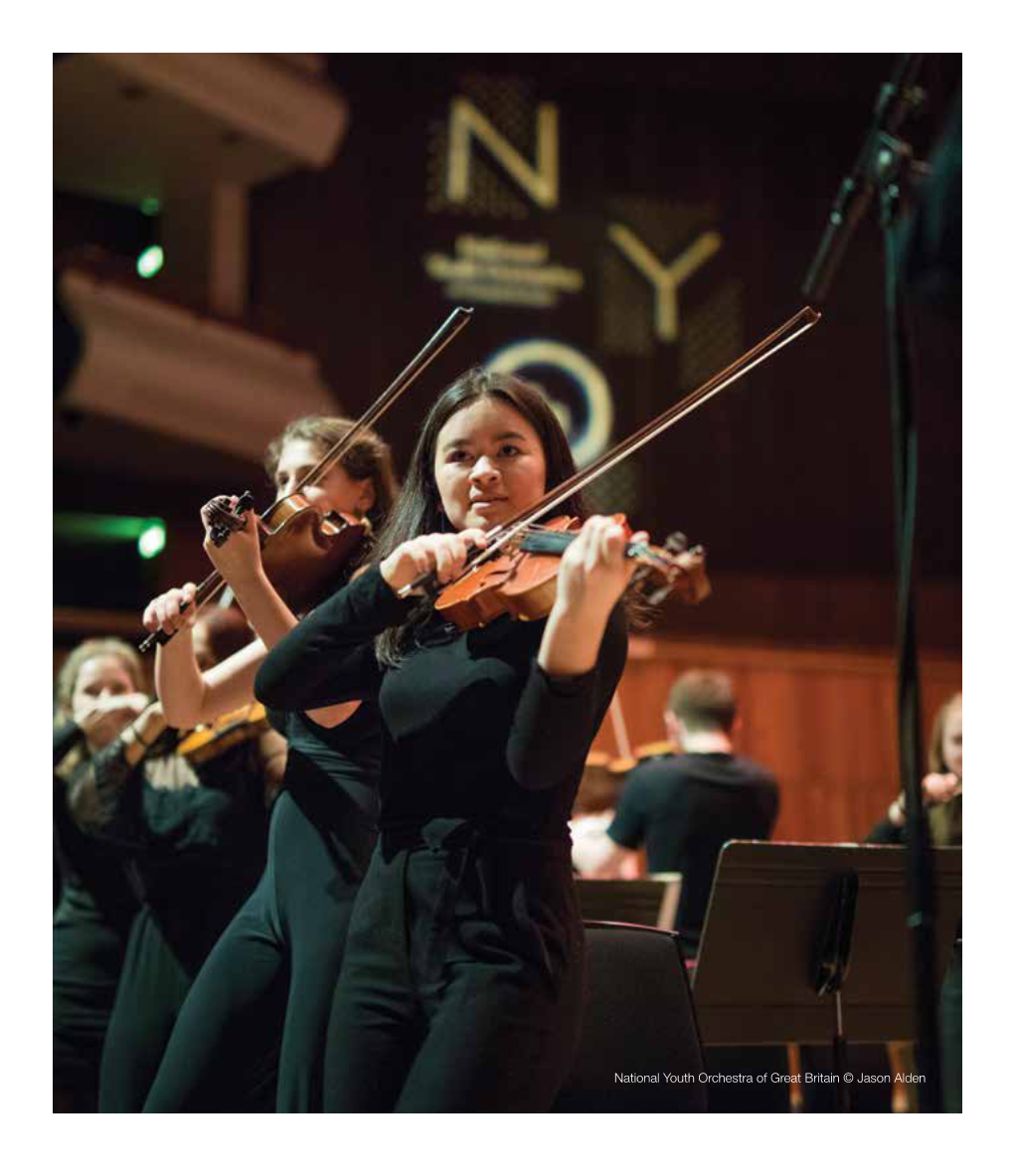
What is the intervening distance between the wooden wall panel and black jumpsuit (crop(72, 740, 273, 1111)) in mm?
4488

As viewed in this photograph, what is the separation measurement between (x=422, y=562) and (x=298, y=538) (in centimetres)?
66

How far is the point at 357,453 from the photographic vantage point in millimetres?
2662

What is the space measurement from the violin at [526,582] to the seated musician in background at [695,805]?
2205 millimetres

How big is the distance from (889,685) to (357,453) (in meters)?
5.75

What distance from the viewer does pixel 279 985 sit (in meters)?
2.24

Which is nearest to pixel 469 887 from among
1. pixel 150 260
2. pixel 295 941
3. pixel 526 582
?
pixel 526 582

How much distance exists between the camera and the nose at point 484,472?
207 centimetres

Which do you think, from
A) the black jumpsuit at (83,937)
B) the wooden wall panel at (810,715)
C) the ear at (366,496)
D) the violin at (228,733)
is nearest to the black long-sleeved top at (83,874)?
the black jumpsuit at (83,937)

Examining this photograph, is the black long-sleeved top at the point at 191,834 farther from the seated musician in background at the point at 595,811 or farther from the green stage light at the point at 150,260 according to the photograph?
the green stage light at the point at 150,260

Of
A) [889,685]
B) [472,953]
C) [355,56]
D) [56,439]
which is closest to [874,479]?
[889,685]

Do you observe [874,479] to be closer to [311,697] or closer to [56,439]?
[56,439]
